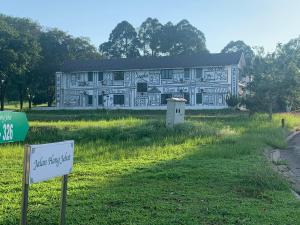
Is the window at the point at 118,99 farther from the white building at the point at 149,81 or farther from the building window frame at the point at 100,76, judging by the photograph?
the building window frame at the point at 100,76

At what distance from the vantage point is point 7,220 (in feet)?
20.5

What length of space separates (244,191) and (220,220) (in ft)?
6.98

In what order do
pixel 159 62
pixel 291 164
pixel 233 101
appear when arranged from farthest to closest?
1. pixel 159 62
2. pixel 233 101
3. pixel 291 164

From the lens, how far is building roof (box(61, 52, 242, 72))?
1912 inches

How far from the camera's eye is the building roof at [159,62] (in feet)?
159

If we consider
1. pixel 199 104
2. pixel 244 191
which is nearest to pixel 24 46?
pixel 199 104

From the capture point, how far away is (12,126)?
3.79 meters

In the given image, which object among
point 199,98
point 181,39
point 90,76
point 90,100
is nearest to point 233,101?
point 199,98

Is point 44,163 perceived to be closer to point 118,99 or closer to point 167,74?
point 167,74

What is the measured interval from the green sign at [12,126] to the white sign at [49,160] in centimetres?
25

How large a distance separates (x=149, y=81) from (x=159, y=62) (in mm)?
2480

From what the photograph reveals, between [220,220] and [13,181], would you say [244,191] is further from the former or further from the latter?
[13,181]

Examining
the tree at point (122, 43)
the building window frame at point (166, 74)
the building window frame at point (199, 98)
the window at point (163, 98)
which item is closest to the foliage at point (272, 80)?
the building window frame at point (199, 98)

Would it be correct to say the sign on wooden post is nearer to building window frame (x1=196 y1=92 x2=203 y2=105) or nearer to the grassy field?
the grassy field
